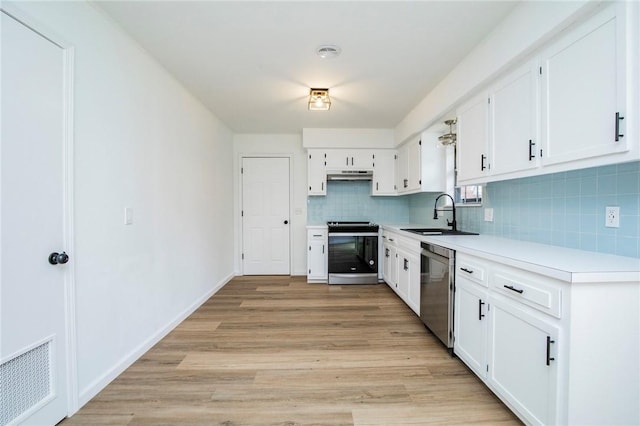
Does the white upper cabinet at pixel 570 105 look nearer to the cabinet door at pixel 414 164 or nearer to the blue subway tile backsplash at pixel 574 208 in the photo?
the blue subway tile backsplash at pixel 574 208

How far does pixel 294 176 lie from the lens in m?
4.62

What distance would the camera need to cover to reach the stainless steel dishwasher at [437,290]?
207 cm

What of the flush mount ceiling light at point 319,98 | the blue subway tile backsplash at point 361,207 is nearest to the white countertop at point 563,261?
the flush mount ceiling light at point 319,98

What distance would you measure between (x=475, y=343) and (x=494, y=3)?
2.17m

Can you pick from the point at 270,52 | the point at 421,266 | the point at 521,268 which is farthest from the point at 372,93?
the point at 521,268

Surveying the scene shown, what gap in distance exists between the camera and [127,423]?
1463 mm

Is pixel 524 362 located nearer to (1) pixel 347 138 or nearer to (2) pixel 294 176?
(1) pixel 347 138

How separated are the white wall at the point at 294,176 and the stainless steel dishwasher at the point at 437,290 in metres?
2.44

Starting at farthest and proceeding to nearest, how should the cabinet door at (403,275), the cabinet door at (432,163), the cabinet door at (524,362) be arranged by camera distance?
the cabinet door at (432,163) → the cabinet door at (403,275) → the cabinet door at (524,362)

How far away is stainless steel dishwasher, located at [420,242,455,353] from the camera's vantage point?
81.7 inches

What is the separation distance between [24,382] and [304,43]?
259 cm

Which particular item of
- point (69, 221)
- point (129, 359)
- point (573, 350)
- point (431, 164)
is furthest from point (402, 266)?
point (69, 221)

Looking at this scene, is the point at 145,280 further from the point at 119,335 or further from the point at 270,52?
the point at 270,52

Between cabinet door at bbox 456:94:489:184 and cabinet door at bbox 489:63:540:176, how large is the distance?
3.2 inches
